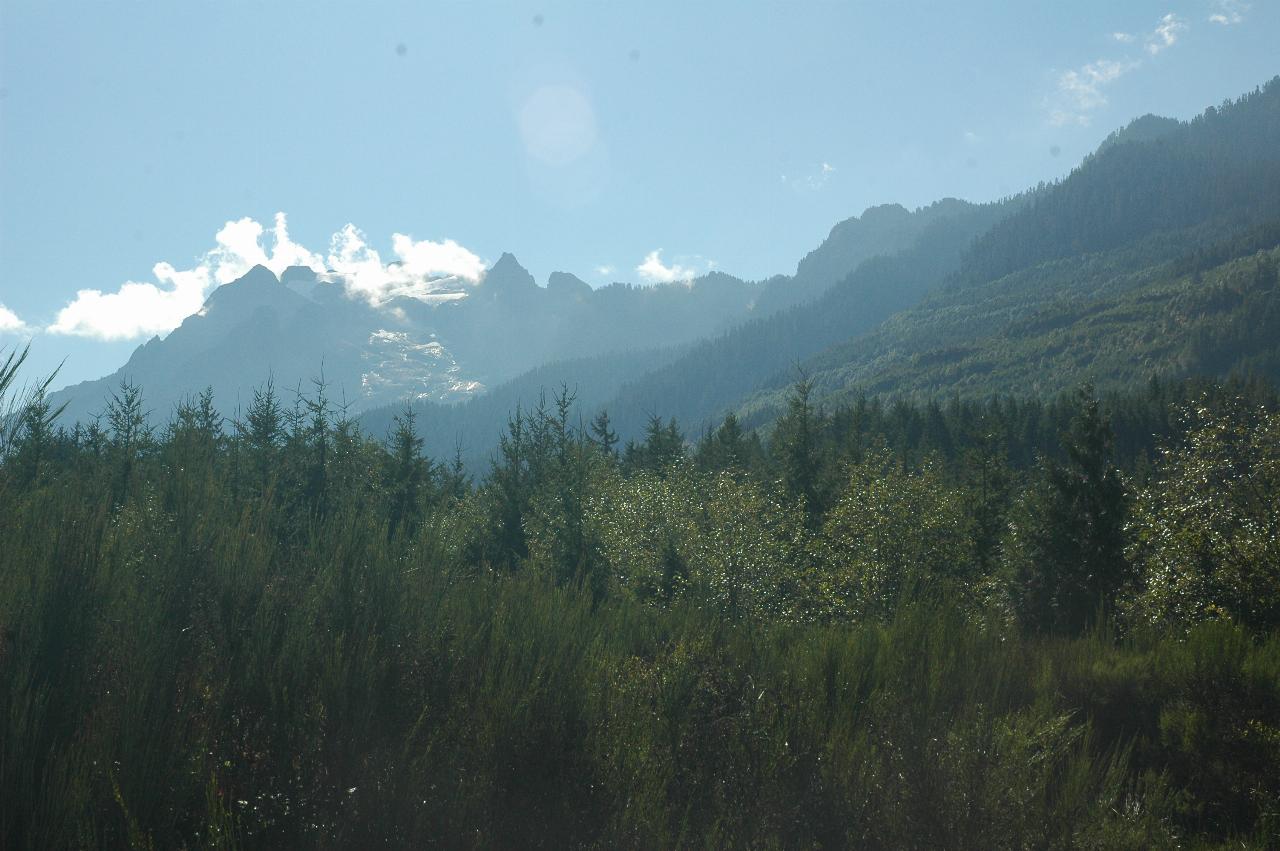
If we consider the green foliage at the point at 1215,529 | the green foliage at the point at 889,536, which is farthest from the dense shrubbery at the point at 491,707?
the green foliage at the point at 889,536

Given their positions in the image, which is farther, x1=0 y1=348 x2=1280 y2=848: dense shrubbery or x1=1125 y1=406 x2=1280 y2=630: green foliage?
x1=1125 y1=406 x2=1280 y2=630: green foliage

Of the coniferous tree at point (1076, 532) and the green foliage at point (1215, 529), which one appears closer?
the green foliage at point (1215, 529)

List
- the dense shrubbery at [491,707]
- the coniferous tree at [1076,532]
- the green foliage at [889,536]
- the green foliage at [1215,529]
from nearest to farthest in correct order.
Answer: the dense shrubbery at [491,707] → the green foliage at [1215,529] → the coniferous tree at [1076,532] → the green foliage at [889,536]

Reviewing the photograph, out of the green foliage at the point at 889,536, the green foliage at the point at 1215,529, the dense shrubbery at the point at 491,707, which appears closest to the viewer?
the dense shrubbery at the point at 491,707

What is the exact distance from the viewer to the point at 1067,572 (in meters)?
21.2

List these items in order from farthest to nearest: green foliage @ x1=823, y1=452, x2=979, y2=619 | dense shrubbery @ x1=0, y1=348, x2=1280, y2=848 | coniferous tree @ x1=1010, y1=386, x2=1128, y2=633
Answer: green foliage @ x1=823, y1=452, x2=979, y2=619, coniferous tree @ x1=1010, y1=386, x2=1128, y2=633, dense shrubbery @ x1=0, y1=348, x2=1280, y2=848

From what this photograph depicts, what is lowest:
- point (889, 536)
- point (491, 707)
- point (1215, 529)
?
point (889, 536)

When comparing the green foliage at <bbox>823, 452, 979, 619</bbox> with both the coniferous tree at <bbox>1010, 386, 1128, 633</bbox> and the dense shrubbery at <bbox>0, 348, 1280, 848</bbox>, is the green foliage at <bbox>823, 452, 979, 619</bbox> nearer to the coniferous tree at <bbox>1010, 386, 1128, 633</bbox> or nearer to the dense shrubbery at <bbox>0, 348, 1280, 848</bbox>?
the coniferous tree at <bbox>1010, 386, 1128, 633</bbox>

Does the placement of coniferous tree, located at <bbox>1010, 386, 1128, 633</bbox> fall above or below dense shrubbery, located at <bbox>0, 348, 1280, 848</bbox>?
below

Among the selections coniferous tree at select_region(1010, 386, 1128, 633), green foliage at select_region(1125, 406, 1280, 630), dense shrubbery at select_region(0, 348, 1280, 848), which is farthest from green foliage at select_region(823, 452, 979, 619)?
dense shrubbery at select_region(0, 348, 1280, 848)

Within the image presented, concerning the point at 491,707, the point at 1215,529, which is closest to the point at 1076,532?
the point at 1215,529

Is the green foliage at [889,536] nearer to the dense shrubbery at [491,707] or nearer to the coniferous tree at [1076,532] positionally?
the coniferous tree at [1076,532]

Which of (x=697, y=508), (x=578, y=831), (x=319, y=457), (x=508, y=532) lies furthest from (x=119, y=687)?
(x=697, y=508)

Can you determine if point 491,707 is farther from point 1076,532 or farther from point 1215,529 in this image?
point 1076,532
